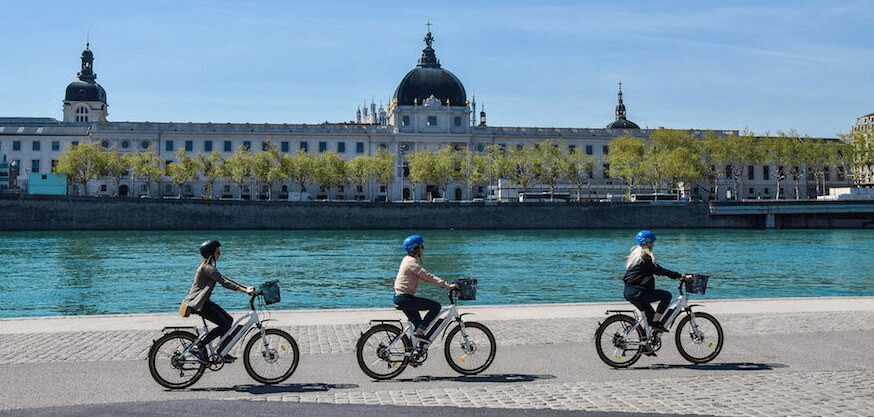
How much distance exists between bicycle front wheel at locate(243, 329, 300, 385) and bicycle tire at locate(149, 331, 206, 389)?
23.2 inches

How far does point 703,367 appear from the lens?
12461 millimetres

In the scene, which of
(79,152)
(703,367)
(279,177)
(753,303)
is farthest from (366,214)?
(703,367)

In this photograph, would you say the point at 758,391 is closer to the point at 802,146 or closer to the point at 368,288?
the point at 368,288

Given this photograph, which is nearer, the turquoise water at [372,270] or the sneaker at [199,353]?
the sneaker at [199,353]

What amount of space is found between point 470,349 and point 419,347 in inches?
25.8

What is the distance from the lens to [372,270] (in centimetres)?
4131

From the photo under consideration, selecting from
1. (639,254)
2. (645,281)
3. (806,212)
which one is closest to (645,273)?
(645,281)

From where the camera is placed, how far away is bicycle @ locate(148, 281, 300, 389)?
11062mm

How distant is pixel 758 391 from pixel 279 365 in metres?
5.77

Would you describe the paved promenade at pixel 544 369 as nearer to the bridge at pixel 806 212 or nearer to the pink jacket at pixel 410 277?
the pink jacket at pixel 410 277

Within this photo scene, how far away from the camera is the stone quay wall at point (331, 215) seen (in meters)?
89.8

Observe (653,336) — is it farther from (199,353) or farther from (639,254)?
(199,353)

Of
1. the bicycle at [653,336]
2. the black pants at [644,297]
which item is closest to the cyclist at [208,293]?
the bicycle at [653,336]

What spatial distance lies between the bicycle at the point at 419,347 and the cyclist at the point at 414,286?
9cm
